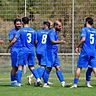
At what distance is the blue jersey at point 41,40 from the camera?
1752cm

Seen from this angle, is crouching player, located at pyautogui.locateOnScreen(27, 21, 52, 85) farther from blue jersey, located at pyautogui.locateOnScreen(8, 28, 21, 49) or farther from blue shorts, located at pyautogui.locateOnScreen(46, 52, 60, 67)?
blue jersey, located at pyautogui.locateOnScreen(8, 28, 21, 49)

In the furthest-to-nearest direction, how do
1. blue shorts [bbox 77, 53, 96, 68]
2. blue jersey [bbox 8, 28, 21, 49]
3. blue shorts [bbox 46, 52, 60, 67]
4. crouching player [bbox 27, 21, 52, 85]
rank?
crouching player [bbox 27, 21, 52, 85], blue jersey [bbox 8, 28, 21, 49], blue shorts [bbox 46, 52, 60, 67], blue shorts [bbox 77, 53, 96, 68]

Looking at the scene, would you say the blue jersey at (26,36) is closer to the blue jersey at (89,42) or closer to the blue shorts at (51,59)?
the blue shorts at (51,59)

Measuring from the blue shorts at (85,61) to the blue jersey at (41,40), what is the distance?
2187 mm

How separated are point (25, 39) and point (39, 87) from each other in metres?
1.44

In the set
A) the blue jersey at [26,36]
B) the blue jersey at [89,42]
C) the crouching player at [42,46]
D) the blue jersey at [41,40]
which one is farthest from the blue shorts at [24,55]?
the blue jersey at [89,42]

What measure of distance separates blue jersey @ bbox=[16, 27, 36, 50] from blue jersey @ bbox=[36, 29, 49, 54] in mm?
1279

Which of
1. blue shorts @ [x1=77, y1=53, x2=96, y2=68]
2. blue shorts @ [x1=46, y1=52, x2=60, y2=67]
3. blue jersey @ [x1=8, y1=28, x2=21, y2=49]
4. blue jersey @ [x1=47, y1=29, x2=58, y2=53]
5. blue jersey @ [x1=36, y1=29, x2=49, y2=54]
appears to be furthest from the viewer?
blue jersey @ [x1=36, y1=29, x2=49, y2=54]

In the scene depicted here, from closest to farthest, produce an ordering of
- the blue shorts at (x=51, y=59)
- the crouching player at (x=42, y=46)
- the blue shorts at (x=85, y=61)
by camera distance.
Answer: the blue shorts at (x=85, y=61) → the blue shorts at (x=51, y=59) → the crouching player at (x=42, y=46)

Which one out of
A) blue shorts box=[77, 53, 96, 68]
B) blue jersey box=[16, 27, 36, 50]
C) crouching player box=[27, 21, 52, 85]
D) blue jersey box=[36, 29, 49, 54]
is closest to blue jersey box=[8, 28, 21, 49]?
blue jersey box=[16, 27, 36, 50]

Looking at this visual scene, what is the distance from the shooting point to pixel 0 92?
46.7 ft

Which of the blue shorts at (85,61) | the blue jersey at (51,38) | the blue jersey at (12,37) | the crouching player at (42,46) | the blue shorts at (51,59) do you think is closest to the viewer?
the blue shorts at (85,61)

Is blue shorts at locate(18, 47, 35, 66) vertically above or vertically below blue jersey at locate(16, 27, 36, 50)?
below

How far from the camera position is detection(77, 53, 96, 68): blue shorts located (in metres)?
15.5
